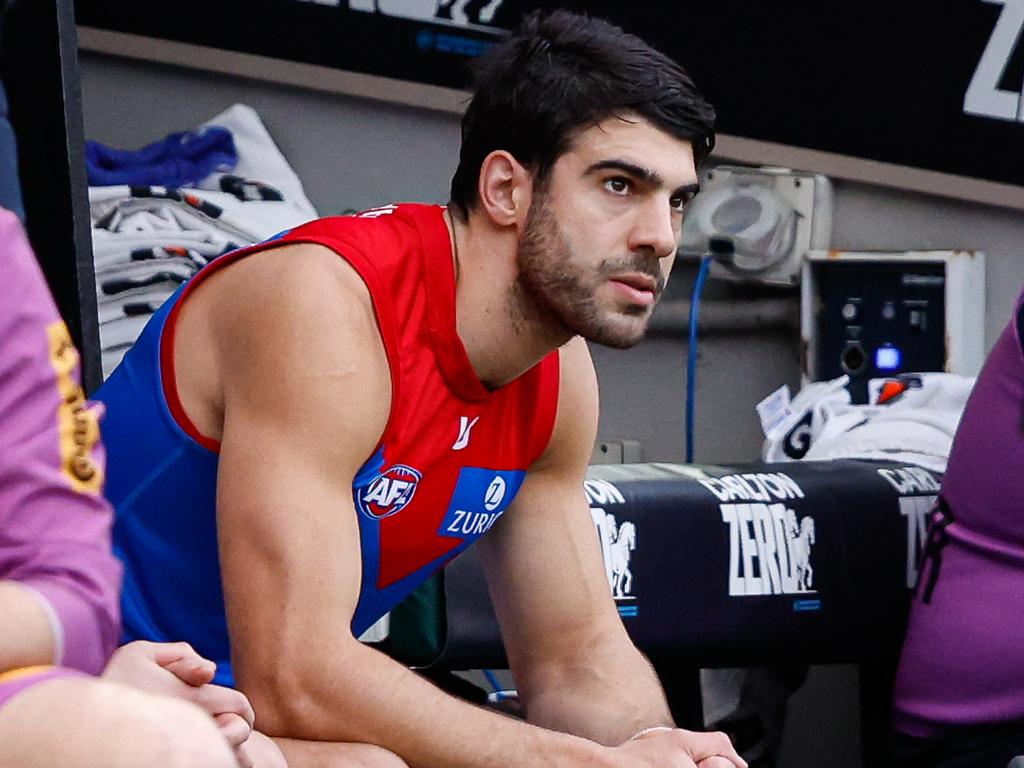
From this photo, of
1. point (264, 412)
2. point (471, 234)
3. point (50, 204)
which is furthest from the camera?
point (50, 204)

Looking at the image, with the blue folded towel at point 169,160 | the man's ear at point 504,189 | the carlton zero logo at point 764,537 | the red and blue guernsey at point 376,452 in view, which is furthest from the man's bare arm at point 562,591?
the blue folded towel at point 169,160

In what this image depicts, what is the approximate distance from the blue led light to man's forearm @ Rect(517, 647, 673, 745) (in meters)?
1.32

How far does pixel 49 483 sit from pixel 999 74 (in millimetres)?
2457

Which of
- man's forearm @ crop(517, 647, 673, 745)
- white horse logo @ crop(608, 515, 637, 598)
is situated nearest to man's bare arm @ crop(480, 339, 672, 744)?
man's forearm @ crop(517, 647, 673, 745)

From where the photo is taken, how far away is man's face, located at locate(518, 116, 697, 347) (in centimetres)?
188

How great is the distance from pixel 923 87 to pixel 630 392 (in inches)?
30.2

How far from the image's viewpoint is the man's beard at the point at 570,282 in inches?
74.2

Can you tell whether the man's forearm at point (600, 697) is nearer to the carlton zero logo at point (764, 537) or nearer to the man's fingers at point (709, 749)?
the man's fingers at point (709, 749)

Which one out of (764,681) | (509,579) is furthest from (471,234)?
(764,681)

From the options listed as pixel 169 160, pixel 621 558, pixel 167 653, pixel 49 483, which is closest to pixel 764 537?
pixel 621 558

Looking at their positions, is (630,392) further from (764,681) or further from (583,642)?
(583,642)

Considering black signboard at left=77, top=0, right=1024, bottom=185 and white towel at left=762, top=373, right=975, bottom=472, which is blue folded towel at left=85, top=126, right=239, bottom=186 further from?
white towel at left=762, top=373, right=975, bottom=472

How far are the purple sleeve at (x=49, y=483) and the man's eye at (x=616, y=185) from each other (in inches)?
33.5

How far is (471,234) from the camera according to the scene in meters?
1.95
